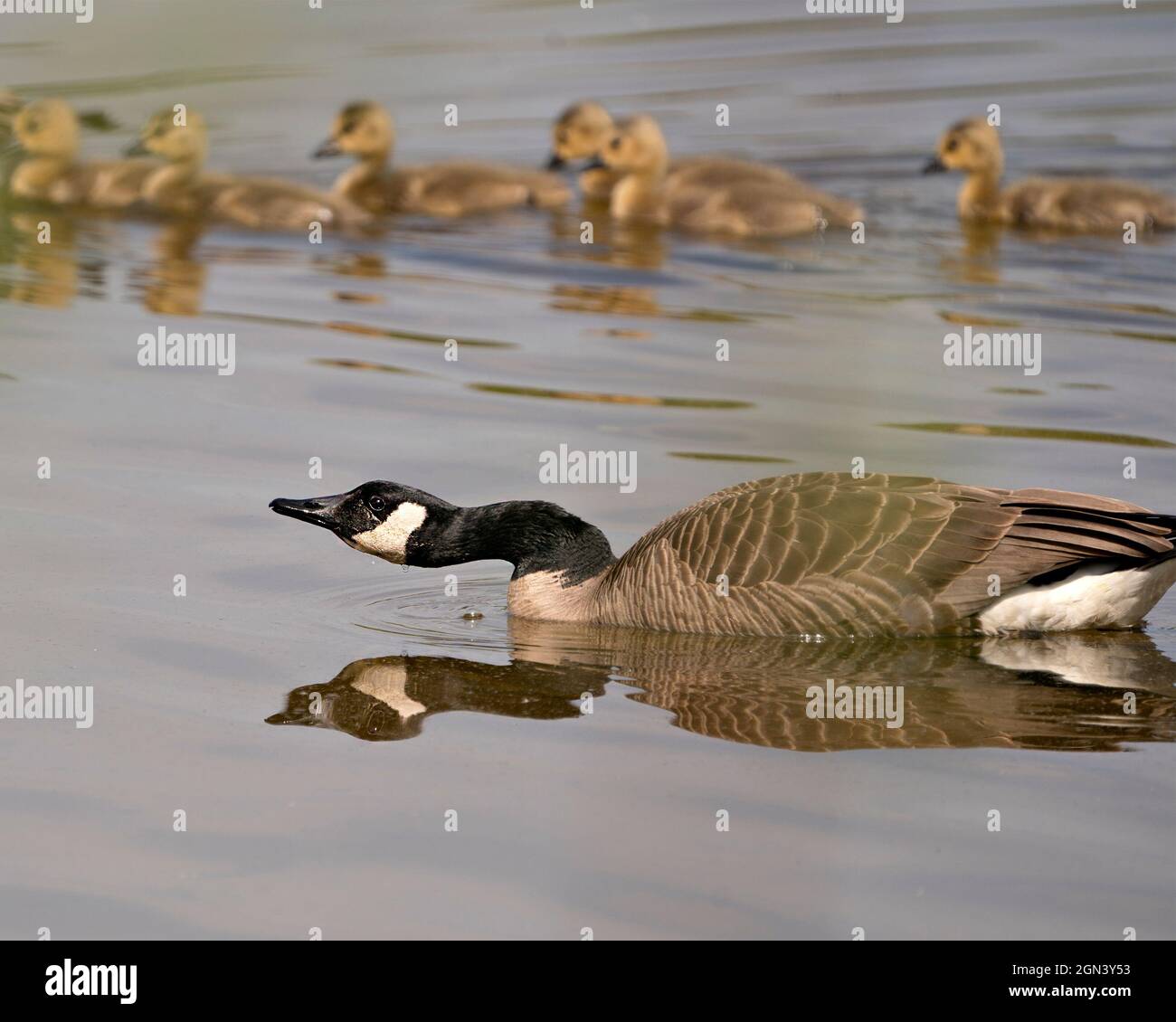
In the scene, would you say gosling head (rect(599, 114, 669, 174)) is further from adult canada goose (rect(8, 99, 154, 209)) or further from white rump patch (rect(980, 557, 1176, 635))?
white rump patch (rect(980, 557, 1176, 635))

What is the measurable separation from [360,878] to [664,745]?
1.19 meters

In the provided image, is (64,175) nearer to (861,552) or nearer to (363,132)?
(363,132)

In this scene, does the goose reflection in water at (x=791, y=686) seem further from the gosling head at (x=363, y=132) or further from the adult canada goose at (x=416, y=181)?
the gosling head at (x=363, y=132)

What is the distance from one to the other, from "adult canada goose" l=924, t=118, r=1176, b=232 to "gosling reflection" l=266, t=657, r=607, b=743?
8.32 m

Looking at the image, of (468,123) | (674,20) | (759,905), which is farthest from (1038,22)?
(759,905)

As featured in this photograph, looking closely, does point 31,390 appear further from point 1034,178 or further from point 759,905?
point 1034,178

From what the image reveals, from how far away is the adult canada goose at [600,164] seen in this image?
13.7 m

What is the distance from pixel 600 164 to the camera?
48.4ft

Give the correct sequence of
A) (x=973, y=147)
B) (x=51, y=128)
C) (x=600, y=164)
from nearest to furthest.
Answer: (x=973, y=147) < (x=600, y=164) < (x=51, y=128)

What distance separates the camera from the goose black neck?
6703mm

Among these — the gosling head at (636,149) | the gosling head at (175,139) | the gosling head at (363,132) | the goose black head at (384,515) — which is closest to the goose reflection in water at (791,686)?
the goose black head at (384,515)

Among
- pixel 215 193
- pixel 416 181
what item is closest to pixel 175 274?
pixel 215 193

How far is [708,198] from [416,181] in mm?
2378

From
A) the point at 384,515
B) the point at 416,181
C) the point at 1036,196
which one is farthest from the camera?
the point at 416,181
